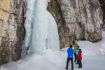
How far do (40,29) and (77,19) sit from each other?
709 centimetres

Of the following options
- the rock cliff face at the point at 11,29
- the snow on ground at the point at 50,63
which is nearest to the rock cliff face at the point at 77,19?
the snow on ground at the point at 50,63

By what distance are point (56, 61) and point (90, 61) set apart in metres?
2.45

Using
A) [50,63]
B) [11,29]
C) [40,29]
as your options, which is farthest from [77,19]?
[11,29]

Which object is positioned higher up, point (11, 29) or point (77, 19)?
point (77, 19)

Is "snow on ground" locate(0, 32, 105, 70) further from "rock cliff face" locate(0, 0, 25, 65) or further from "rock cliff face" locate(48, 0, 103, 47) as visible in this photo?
"rock cliff face" locate(48, 0, 103, 47)

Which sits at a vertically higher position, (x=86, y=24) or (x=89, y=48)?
(x=86, y=24)

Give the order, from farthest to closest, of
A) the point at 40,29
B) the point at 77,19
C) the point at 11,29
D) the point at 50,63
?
the point at 77,19
the point at 40,29
the point at 11,29
the point at 50,63

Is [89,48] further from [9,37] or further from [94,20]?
[9,37]

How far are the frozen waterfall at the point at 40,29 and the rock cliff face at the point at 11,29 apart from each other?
66 centimetres

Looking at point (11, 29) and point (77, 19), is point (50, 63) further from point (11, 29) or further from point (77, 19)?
point (77, 19)

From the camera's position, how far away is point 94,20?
29453 mm

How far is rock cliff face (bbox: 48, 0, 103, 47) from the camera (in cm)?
2625

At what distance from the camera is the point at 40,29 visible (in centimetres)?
2189

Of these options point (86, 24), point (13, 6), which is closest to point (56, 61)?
point (13, 6)
